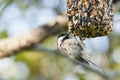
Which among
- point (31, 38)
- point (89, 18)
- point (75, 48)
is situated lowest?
point (31, 38)

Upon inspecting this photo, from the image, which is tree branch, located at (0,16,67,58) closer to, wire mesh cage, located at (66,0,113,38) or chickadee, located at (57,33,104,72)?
Answer: wire mesh cage, located at (66,0,113,38)

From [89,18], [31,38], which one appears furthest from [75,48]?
[31,38]

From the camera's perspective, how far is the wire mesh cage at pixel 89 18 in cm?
277

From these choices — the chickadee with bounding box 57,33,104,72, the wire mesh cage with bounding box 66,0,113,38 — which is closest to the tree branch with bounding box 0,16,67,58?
the wire mesh cage with bounding box 66,0,113,38

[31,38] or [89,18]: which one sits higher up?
[89,18]

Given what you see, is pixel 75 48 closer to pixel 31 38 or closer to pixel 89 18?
pixel 89 18

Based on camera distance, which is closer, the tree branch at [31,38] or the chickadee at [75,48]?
the chickadee at [75,48]

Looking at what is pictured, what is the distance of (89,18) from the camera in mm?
2793

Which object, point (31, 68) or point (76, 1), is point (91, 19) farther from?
point (31, 68)

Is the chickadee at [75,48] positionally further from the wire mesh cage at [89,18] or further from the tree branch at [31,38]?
the tree branch at [31,38]

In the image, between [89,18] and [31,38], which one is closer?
[89,18]

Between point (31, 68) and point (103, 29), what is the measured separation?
11.8 ft

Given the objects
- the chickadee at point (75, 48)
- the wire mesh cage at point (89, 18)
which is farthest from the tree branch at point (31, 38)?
the chickadee at point (75, 48)

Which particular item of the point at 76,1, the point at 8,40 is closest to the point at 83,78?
the point at 8,40
